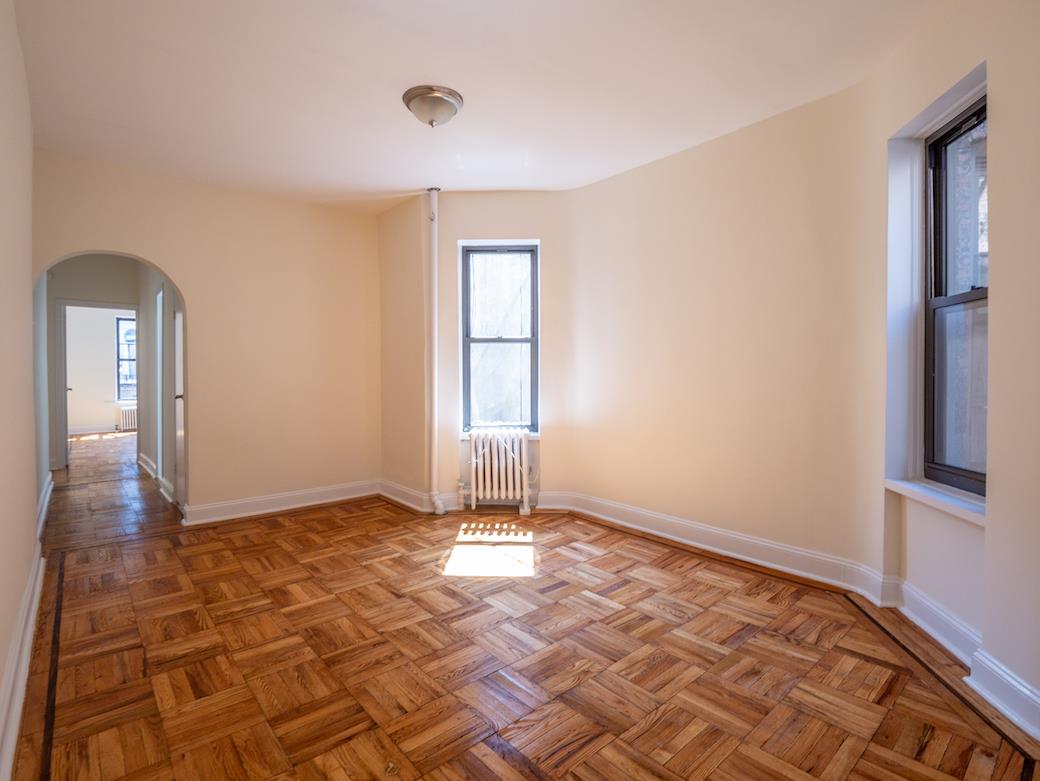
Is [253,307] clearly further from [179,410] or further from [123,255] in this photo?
[179,410]

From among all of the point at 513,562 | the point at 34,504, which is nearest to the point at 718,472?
the point at 513,562

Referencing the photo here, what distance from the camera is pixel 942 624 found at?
2328 millimetres

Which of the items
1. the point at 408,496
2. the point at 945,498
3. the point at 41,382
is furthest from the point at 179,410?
the point at 945,498

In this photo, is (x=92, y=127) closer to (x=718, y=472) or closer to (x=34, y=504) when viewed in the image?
(x=34, y=504)

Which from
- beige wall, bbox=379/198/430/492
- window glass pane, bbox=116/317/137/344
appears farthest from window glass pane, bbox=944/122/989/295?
window glass pane, bbox=116/317/137/344

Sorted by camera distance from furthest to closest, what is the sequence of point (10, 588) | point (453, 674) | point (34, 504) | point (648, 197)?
point (648, 197) < point (34, 504) < point (453, 674) < point (10, 588)

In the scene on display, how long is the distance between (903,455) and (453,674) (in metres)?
2.36

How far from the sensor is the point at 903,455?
2.64 metres

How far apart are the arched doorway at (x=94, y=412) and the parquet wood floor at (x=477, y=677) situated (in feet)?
4.04

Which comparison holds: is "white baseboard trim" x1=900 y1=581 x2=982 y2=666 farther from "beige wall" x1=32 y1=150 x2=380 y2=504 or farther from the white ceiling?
"beige wall" x1=32 y1=150 x2=380 y2=504

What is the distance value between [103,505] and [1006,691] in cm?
623

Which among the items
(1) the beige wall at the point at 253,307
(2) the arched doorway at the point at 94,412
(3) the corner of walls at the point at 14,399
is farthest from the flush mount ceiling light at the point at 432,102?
(2) the arched doorway at the point at 94,412

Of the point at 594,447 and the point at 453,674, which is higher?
the point at 594,447

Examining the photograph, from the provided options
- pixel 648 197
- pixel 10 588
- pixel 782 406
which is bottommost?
pixel 10 588
